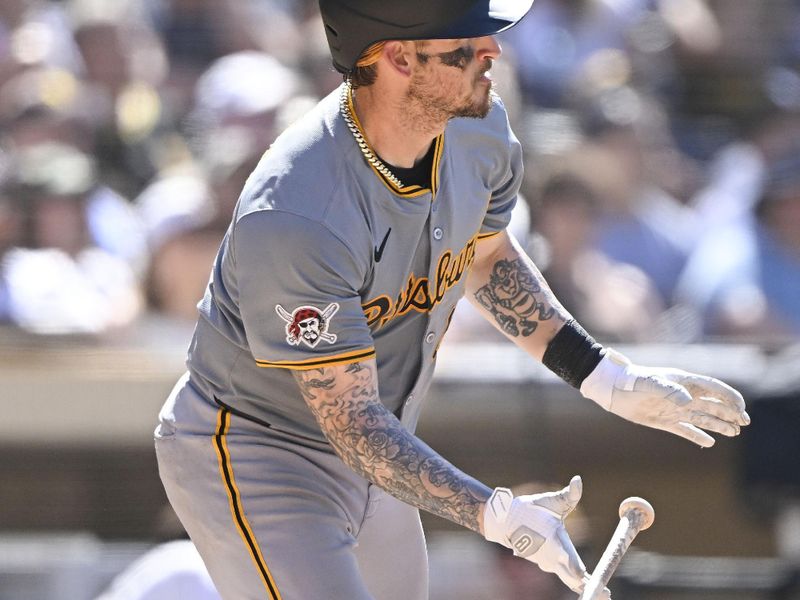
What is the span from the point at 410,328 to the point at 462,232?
0.23m

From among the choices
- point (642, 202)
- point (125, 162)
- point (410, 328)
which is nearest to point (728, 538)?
point (642, 202)

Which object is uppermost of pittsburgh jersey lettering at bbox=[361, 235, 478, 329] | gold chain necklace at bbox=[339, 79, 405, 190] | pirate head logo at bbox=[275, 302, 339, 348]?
gold chain necklace at bbox=[339, 79, 405, 190]

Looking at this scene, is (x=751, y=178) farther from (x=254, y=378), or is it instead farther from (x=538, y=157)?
(x=254, y=378)

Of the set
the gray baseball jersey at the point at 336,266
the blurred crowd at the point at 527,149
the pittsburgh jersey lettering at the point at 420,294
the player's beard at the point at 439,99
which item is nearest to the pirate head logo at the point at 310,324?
the gray baseball jersey at the point at 336,266

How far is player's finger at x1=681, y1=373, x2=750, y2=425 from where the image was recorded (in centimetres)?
276

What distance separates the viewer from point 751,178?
18.2 feet

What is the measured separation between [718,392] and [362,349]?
77cm

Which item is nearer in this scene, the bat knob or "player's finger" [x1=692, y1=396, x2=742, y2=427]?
the bat knob

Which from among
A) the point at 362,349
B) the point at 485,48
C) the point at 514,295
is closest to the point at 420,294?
the point at 362,349

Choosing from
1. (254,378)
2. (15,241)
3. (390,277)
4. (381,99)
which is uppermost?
(381,99)

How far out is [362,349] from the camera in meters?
2.53

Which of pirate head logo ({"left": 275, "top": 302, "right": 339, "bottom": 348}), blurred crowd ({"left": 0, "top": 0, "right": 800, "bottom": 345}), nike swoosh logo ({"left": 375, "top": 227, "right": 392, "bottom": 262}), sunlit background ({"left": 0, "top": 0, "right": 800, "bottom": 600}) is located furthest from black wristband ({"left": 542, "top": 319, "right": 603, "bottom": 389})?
blurred crowd ({"left": 0, "top": 0, "right": 800, "bottom": 345})

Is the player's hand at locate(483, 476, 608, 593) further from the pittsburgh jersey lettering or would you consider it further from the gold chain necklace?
the gold chain necklace

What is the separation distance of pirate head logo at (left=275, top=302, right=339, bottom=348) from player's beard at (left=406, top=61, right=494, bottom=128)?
1.35 feet
